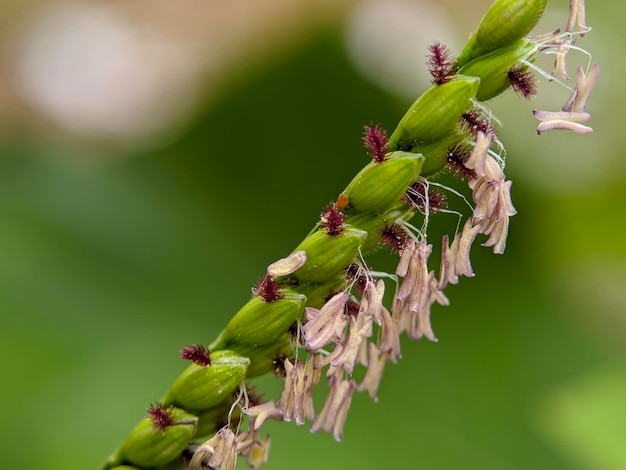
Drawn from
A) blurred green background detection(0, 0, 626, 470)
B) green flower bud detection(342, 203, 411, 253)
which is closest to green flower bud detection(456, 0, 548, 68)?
green flower bud detection(342, 203, 411, 253)

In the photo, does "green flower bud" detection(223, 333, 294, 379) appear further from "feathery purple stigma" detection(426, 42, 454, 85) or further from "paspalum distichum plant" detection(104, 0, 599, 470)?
"feathery purple stigma" detection(426, 42, 454, 85)

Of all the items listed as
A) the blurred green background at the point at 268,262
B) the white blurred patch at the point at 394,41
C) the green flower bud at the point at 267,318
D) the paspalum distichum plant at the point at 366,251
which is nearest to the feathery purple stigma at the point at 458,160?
the paspalum distichum plant at the point at 366,251

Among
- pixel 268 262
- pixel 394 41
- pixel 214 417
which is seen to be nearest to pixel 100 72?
pixel 394 41

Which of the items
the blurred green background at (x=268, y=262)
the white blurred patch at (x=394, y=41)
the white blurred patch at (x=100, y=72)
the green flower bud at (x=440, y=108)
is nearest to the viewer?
the green flower bud at (x=440, y=108)

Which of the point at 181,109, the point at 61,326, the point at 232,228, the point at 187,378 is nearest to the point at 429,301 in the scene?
the point at 187,378

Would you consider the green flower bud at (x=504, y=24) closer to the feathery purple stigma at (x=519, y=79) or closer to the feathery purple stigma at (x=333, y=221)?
the feathery purple stigma at (x=519, y=79)

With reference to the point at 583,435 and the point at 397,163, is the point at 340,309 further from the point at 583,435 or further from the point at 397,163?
the point at 583,435
